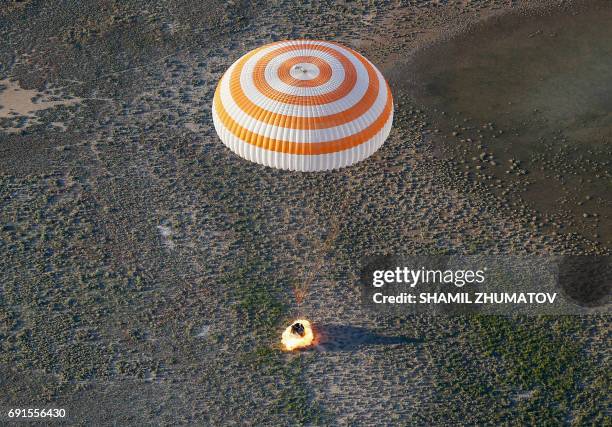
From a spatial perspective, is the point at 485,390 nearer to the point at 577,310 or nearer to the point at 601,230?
the point at 577,310

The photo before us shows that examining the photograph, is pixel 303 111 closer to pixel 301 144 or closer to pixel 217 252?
pixel 301 144

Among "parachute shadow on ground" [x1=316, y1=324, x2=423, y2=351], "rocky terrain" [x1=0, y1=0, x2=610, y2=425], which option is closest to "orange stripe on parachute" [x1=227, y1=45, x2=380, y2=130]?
"rocky terrain" [x1=0, y1=0, x2=610, y2=425]

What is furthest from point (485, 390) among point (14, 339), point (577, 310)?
point (14, 339)

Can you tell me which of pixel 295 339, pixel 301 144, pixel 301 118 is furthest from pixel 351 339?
pixel 301 118

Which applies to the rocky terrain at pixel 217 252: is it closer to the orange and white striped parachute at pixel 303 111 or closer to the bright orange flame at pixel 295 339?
the bright orange flame at pixel 295 339

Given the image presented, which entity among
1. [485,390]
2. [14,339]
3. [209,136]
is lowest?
[485,390]

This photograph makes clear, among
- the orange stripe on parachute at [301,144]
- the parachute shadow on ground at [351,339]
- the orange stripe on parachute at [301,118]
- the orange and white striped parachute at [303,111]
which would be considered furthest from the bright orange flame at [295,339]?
the orange stripe on parachute at [301,118]

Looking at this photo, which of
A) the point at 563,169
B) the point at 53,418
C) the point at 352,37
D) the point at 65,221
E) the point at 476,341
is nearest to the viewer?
the point at 53,418
